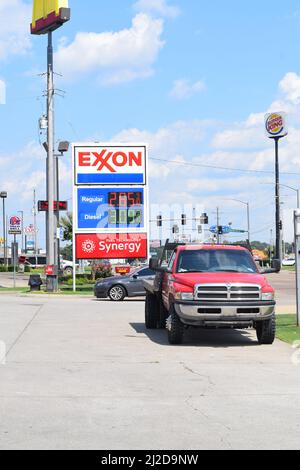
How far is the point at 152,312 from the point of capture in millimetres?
17047

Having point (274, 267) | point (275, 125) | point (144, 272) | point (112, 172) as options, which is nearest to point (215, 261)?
point (274, 267)

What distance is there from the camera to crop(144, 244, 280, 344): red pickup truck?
1345 cm

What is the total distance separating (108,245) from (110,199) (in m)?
2.30

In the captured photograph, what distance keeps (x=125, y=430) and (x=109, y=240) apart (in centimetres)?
2854

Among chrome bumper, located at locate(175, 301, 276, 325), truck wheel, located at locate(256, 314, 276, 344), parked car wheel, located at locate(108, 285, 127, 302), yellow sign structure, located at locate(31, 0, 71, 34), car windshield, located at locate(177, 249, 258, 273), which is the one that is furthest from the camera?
yellow sign structure, located at locate(31, 0, 71, 34)

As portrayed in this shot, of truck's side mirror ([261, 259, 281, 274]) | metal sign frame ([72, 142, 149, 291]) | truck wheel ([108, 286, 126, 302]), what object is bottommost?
truck wheel ([108, 286, 126, 302])

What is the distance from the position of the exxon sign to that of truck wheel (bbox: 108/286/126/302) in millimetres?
8316

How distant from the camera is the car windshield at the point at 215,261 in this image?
14.5 metres

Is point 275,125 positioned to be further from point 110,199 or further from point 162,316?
point 162,316

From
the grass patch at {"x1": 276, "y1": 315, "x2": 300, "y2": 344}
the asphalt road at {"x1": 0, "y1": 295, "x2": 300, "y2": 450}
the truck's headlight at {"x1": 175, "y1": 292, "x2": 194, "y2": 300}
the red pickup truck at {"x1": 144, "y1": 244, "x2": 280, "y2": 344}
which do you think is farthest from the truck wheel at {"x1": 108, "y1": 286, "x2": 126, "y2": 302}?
the truck's headlight at {"x1": 175, "y1": 292, "x2": 194, "y2": 300}

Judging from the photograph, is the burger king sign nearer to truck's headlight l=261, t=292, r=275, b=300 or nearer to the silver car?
the silver car

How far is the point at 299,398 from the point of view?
29.3ft

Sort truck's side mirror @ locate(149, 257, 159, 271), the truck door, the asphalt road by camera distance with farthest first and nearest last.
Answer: truck's side mirror @ locate(149, 257, 159, 271) → the truck door → the asphalt road

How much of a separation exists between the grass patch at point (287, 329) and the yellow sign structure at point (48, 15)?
23.8 meters
